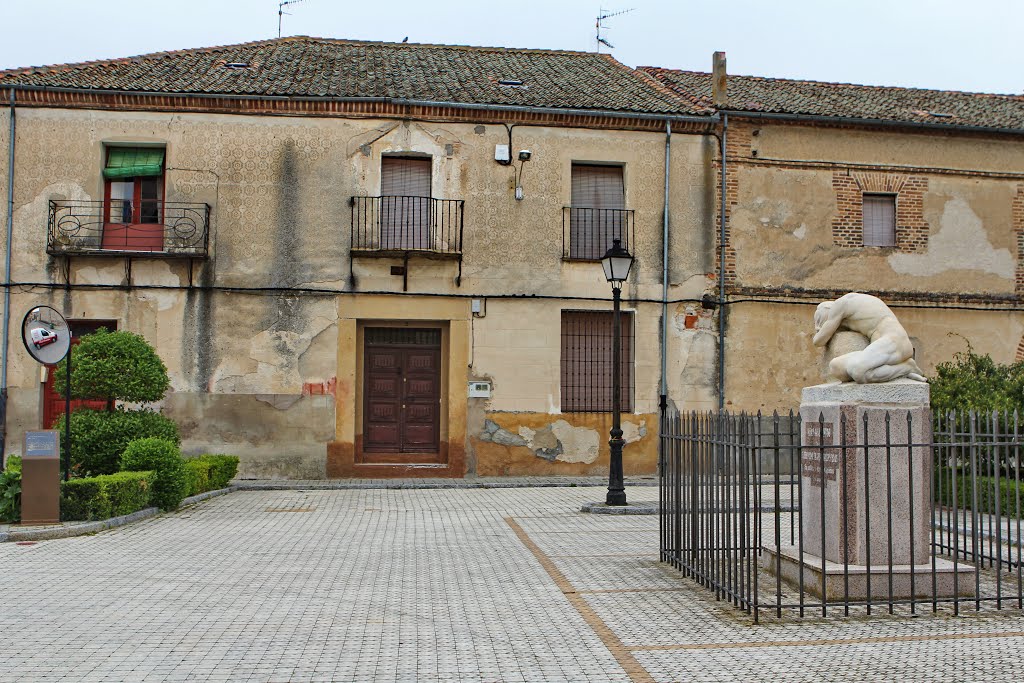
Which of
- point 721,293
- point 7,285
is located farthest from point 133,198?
point 721,293

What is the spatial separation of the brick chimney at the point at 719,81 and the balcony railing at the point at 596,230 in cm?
281

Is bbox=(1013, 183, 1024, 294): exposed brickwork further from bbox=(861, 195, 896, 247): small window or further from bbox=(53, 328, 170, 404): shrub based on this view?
bbox=(53, 328, 170, 404): shrub

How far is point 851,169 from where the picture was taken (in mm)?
18688

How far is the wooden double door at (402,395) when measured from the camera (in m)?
17.8

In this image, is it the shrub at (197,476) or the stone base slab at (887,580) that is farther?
the shrub at (197,476)

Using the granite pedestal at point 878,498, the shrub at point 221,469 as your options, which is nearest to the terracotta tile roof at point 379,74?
the shrub at point 221,469

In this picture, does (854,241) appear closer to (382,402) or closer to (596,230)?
(596,230)

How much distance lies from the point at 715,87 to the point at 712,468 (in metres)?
13.3

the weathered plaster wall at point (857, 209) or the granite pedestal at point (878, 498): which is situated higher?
the weathered plaster wall at point (857, 209)

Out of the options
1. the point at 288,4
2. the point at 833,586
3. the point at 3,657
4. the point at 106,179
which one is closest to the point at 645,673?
the point at 833,586

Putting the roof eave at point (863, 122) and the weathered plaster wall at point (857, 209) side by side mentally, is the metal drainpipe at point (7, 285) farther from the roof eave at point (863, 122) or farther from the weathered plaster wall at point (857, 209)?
the weathered plaster wall at point (857, 209)

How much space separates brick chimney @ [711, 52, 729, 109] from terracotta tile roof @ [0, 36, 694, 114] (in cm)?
61

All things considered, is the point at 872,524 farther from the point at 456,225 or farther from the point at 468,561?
the point at 456,225

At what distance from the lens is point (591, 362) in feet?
59.4
